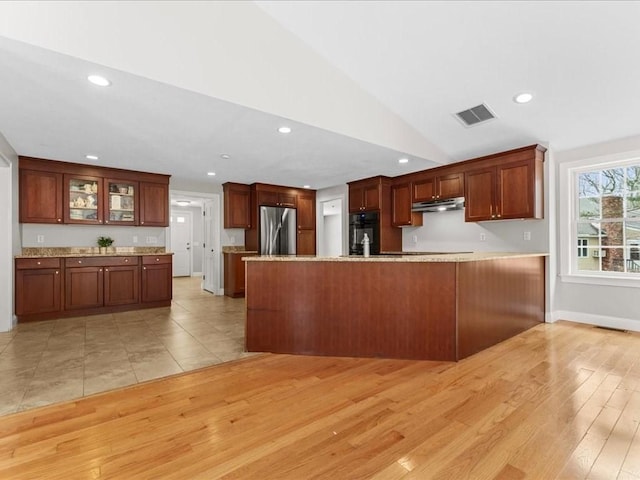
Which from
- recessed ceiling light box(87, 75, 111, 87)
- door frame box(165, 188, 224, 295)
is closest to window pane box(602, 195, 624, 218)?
recessed ceiling light box(87, 75, 111, 87)

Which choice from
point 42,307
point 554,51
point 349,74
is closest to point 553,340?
point 554,51

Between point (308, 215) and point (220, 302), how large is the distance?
8.75ft

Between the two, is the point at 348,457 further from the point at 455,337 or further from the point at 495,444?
the point at 455,337

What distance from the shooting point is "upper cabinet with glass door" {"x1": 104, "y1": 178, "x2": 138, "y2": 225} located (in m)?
5.13

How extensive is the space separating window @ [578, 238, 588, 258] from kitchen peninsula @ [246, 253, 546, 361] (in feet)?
6.52

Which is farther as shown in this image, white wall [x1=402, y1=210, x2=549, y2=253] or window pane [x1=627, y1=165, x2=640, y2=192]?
white wall [x1=402, y1=210, x2=549, y2=253]

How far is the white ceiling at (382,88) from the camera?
8.02 feet

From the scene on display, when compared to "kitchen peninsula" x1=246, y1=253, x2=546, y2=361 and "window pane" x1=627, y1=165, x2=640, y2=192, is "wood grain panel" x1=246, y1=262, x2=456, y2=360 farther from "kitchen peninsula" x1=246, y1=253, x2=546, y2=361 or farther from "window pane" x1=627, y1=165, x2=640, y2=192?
"window pane" x1=627, y1=165, x2=640, y2=192

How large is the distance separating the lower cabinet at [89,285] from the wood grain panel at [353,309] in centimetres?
289

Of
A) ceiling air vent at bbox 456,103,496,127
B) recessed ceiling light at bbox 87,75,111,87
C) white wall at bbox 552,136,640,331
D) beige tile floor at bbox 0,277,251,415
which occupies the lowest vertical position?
beige tile floor at bbox 0,277,251,415

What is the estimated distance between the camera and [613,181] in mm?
4023

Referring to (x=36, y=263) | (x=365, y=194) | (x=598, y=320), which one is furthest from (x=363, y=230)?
(x=36, y=263)

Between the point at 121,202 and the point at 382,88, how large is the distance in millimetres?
4387

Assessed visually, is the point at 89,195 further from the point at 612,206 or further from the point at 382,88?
the point at 612,206
